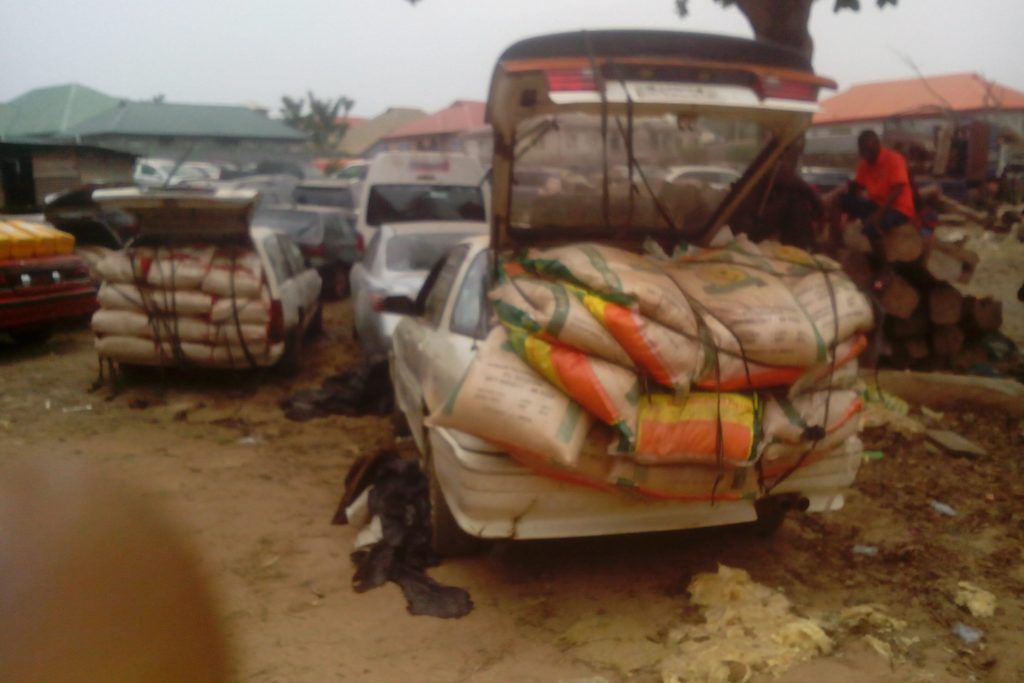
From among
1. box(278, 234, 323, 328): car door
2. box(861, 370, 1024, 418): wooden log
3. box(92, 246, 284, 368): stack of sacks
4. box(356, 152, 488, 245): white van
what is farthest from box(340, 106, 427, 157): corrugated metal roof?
box(861, 370, 1024, 418): wooden log

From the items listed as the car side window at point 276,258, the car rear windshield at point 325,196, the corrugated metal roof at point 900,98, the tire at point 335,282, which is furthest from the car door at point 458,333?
the corrugated metal roof at point 900,98

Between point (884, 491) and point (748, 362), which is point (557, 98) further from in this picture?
point (884, 491)

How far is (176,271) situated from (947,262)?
671cm

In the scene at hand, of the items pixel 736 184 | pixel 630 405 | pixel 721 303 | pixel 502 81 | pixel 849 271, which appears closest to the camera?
pixel 630 405

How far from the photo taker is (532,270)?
4.01m

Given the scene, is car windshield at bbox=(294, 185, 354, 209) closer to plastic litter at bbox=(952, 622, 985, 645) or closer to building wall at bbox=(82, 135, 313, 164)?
plastic litter at bbox=(952, 622, 985, 645)

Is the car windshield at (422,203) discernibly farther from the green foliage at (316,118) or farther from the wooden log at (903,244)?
the green foliage at (316,118)

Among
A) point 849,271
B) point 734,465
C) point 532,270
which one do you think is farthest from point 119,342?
point 849,271

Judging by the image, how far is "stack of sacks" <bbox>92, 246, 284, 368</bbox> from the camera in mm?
7305

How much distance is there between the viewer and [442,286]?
510 cm

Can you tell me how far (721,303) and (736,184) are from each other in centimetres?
177

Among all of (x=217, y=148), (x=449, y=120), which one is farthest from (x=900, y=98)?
(x=217, y=148)

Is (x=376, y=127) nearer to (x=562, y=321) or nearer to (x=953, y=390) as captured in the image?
(x=953, y=390)

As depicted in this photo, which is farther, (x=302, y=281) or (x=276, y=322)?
(x=302, y=281)
